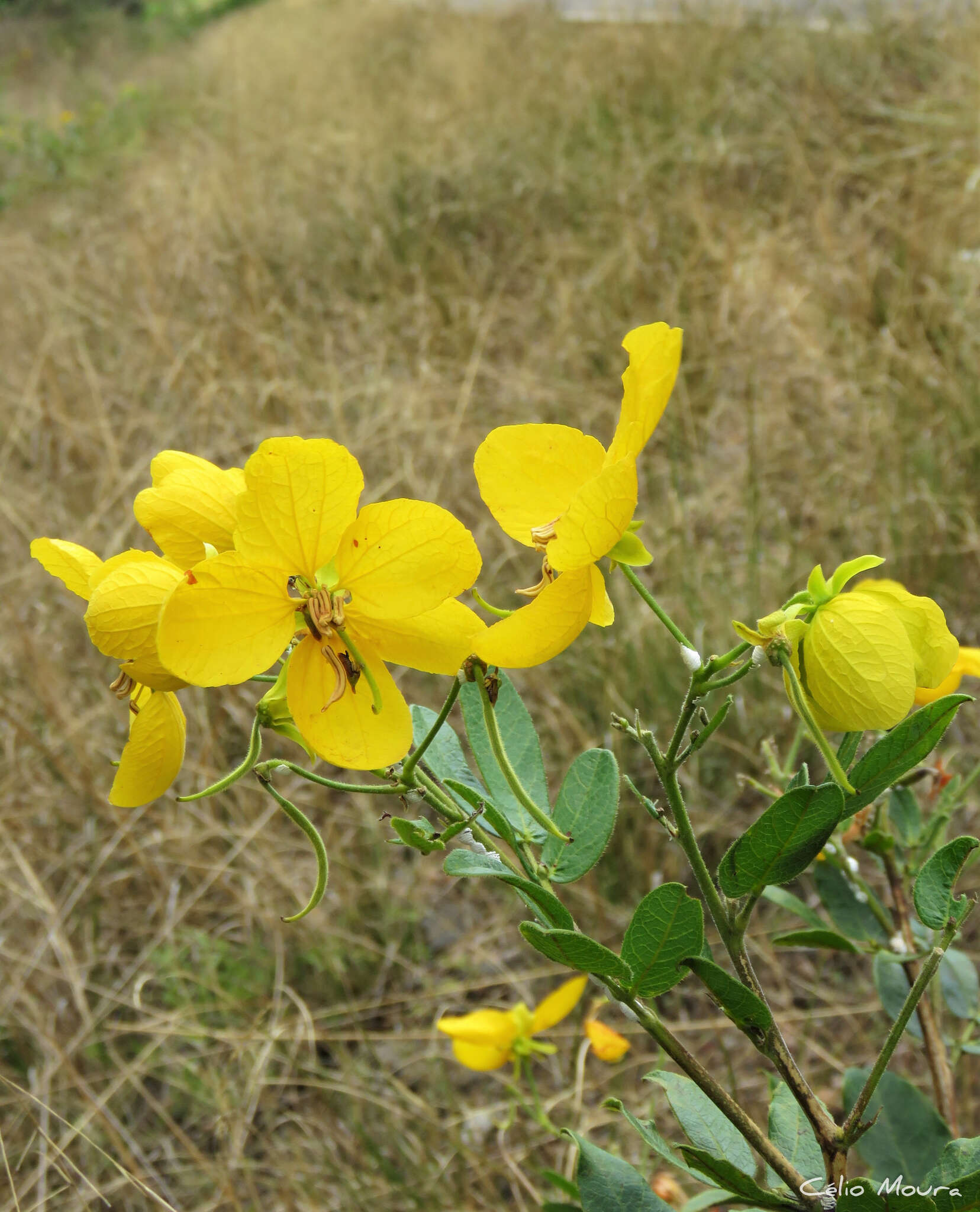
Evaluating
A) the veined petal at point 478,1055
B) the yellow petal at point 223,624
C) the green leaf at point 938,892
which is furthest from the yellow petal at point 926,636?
the veined petal at point 478,1055

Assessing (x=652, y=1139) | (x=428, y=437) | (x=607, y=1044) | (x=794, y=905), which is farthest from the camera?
(x=428, y=437)

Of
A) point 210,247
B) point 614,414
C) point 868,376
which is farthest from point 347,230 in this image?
point 868,376

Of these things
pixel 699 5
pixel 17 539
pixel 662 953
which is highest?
pixel 699 5

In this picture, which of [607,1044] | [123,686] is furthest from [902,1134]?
[123,686]

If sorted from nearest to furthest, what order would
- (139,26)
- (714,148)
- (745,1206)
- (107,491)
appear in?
(745,1206)
(107,491)
(714,148)
(139,26)

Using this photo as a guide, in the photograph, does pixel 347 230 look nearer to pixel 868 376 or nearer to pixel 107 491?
pixel 107 491

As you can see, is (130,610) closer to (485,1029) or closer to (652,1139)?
(652,1139)
